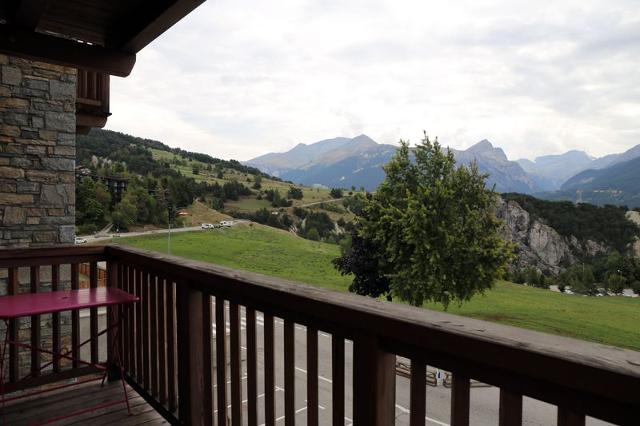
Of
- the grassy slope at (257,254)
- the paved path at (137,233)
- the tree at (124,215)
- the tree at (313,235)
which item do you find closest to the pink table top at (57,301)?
the grassy slope at (257,254)

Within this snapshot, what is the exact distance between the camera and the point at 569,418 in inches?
31.1

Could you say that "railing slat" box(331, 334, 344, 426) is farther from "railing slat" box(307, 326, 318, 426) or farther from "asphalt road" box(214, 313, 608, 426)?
"asphalt road" box(214, 313, 608, 426)

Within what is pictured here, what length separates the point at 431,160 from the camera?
18.5 m

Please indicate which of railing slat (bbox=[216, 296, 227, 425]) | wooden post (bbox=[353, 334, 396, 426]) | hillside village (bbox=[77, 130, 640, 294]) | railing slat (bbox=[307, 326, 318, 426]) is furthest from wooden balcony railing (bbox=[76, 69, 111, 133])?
hillside village (bbox=[77, 130, 640, 294])

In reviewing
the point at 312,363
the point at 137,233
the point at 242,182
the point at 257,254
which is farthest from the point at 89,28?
the point at 242,182

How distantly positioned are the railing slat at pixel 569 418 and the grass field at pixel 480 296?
394 inches

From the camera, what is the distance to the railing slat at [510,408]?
0.87m

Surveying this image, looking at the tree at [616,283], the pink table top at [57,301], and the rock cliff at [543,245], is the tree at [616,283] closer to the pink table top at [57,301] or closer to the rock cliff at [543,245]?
the rock cliff at [543,245]

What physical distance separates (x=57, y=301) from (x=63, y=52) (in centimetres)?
156

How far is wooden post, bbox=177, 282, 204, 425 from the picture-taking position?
6.56 ft

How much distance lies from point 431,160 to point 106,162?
47.4 metres

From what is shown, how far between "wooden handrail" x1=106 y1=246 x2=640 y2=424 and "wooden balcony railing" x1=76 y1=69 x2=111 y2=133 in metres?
6.35

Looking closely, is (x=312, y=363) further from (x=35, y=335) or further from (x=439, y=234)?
(x=439, y=234)

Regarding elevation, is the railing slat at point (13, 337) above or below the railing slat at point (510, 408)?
Result: below
